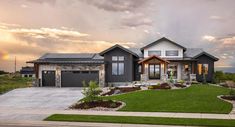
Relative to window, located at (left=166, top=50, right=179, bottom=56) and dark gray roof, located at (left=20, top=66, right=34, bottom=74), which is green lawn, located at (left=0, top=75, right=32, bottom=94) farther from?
dark gray roof, located at (left=20, top=66, right=34, bottom=74)

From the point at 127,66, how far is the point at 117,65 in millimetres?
1434

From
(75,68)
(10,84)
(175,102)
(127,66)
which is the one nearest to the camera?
(175,102)

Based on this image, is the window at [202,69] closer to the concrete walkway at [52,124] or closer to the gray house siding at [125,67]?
the gray house siding at [125,67]

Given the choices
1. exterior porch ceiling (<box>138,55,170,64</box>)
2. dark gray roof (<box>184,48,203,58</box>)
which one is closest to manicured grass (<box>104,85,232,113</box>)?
exterior porch ceiling (<box>138,55,170,64</box>)

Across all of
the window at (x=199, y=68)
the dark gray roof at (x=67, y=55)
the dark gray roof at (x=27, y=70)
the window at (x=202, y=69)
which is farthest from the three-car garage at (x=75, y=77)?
the dark gray roof at (x=27, y=70)


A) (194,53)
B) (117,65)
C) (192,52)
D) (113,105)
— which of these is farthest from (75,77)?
(113,105)

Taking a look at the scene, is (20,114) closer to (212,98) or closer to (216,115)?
(216,115)

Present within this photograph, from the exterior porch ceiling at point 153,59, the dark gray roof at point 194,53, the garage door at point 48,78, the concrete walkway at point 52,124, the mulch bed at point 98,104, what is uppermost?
the dark gray roof at point 194,53

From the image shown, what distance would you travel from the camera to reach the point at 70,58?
49.7 metres

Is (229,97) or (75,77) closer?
(229,97)

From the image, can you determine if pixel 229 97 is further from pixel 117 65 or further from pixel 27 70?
pixel 27 70

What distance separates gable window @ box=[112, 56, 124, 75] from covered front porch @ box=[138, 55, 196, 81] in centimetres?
273

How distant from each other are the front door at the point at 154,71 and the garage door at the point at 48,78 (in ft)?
45.6

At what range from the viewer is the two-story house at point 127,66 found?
44969mm
